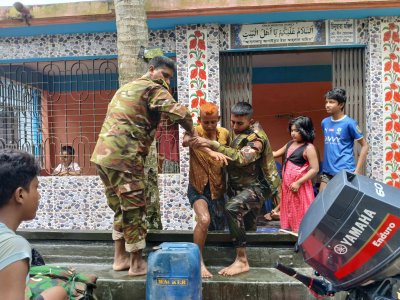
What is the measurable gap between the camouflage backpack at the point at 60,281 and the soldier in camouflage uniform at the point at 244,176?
1585 millimetres

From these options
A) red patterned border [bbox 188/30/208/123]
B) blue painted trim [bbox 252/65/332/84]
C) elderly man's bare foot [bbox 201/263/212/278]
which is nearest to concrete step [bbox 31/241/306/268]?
elderly man's bare foot [bbox 201/263/212/278]

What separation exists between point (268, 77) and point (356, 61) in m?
2.95

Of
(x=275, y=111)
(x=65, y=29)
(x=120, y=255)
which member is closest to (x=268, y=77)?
(x=275, y=111)

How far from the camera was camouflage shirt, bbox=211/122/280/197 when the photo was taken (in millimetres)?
3762

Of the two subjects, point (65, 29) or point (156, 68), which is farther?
point (65, 29)

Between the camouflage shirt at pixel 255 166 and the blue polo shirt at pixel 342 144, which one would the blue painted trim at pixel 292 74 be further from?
the camouflage shirt at pixel 255 166

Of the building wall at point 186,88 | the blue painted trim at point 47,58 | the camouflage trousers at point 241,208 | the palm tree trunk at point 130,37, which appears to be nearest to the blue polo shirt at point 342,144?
the camouflage trousers at point 241,208

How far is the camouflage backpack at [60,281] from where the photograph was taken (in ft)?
7.14

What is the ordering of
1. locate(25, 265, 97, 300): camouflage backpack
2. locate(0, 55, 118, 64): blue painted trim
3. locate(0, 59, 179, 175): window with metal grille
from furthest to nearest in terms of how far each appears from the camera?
locate(0, 59, 179, 175): window with metal grille, locate(0, 55, 118, 64): blue painted trim, locate(25, 265, 97, 300): camouflage backpack

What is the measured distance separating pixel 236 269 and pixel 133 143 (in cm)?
138

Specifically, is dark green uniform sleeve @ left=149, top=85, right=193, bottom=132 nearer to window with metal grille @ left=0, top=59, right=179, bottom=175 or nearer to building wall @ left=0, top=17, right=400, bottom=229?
building wall @ left=0, top=17, right=400, bottom=229

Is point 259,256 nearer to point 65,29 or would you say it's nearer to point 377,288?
point 377,288

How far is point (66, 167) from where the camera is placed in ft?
21.6

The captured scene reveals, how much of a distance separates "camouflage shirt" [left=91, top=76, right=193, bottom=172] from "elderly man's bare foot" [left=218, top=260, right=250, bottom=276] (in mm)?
1168
